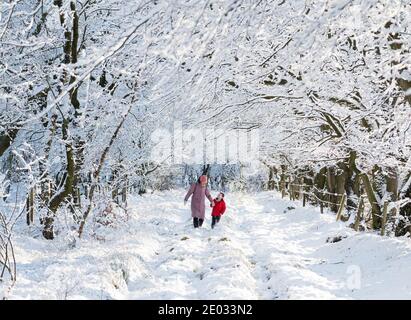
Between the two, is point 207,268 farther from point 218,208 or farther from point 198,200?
point 218,208

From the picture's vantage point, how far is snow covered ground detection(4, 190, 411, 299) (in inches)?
223

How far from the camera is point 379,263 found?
7.07 metres

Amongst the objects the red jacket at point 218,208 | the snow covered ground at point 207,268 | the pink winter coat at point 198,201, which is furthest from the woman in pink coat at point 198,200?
the snow covered ground at point 207,268

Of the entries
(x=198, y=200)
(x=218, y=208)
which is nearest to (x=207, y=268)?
(x=198, y=200)

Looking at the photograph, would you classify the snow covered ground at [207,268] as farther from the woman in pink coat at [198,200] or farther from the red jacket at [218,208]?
the red jacket at [218,208]

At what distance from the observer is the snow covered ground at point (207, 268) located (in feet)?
18.6

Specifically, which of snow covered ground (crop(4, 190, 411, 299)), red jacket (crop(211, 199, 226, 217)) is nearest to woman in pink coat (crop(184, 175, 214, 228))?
red jacket (crop(211, 199, 226, 217))

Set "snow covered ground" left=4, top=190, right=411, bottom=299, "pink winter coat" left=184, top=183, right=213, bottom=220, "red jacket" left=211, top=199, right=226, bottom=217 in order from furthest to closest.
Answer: "red jacket" left=211, top=199, right=226, bottom=217, "pink winter coat" left=184, top=183, right=213, bottom=220, "snow covered ground" left=4, top=190, right=411, bottom=299

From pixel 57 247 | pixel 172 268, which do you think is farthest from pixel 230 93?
pixel 57 247

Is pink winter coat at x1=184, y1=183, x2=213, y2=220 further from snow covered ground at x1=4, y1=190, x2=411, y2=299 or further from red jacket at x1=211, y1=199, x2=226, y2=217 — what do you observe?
snow covered ground at x1=4, y1=190, x2=411, y2=299

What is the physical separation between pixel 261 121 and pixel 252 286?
180 inches

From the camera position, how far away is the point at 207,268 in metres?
7.14

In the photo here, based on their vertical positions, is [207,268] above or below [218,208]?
below
